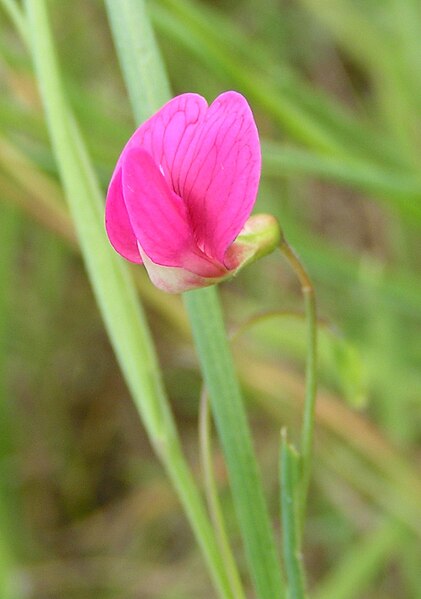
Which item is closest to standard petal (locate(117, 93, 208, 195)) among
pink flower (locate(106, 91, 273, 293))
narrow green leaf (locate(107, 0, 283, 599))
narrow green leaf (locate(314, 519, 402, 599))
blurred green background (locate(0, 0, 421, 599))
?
pink flower (locate(106, 91, 273, 293))

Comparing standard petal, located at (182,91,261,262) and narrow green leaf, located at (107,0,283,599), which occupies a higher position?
standard petal, located at (182,91,261,262)

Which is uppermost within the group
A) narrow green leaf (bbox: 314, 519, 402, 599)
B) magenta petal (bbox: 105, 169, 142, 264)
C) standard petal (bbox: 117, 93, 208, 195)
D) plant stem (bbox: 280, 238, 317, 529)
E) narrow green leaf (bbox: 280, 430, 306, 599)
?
standard petal (bbox: 117, 93, 208, 195)

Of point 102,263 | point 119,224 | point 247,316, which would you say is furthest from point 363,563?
point 119,224

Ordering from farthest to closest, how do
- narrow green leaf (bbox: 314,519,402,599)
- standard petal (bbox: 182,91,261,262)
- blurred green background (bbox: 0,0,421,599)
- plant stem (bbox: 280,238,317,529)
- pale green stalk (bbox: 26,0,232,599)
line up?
narrow green leaf (bbox: 314,519,402,599) → blurred green background (bbox: 0,0,421,599) → pale green stalk (bbox: 26,0,232,599) → plant stem (bbox: 280,238,317,529) → standard petal (bbox: 182,91,261,262)

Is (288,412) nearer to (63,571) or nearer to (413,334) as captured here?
(413,334)

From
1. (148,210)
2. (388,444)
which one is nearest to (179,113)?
(148,210)

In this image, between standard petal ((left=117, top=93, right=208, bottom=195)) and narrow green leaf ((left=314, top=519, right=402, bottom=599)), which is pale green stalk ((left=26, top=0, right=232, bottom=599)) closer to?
standard petal ((left=117, top=93, right=208, bottom=195))

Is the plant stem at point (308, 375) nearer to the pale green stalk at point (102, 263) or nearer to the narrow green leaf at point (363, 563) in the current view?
the pale green stalk at point (102, 263)
